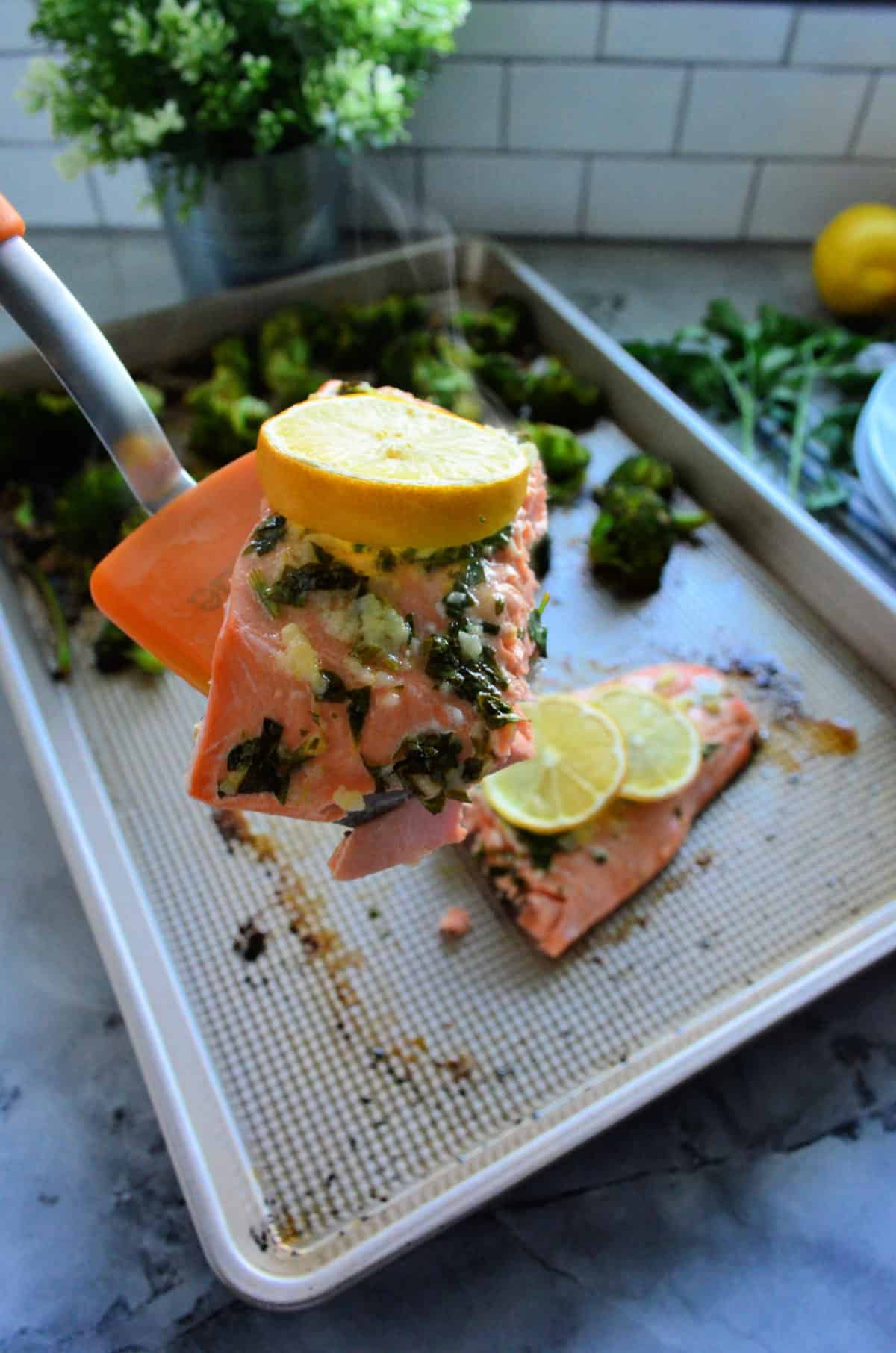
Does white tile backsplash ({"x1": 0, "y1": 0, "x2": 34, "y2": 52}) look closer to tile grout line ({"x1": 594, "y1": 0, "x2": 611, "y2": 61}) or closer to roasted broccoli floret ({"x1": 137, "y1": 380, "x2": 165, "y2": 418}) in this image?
roasted broccoli floret ({"x1": 137, "y1": 380, "x2": 165, "y2": 418})

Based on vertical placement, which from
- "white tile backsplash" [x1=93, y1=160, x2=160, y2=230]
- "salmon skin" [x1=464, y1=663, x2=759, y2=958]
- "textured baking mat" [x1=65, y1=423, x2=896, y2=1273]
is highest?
"white tile backsplash" [x1=93, y1=160, x2=160, y2=230]

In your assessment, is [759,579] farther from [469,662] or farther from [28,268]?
[28,268]

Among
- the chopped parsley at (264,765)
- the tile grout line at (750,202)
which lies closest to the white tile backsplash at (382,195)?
the tile grout line at (750,202)

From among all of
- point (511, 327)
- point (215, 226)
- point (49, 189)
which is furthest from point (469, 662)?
point (49, 189)

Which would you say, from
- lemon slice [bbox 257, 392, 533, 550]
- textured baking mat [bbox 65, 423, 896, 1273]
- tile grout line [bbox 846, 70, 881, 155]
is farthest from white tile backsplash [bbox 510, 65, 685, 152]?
lemon slice [bbox 257, 392, 533, 550]

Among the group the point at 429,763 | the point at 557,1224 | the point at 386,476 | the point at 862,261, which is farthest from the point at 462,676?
the point at 862,261

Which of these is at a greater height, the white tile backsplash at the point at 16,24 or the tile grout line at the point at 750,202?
the white tile backsplash at the point at 16,24

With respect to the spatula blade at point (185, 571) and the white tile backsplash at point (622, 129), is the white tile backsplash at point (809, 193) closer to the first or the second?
the white tile backsplash at point (622, 129)
